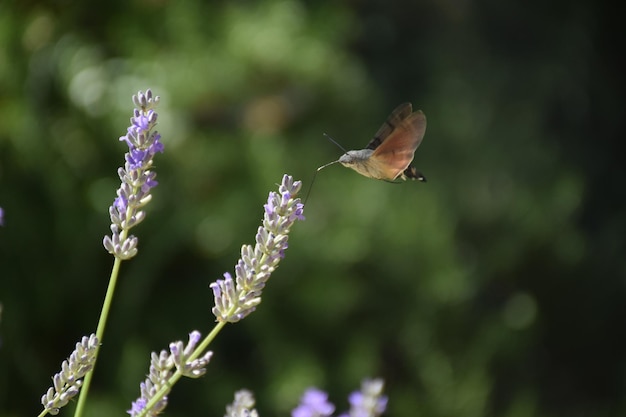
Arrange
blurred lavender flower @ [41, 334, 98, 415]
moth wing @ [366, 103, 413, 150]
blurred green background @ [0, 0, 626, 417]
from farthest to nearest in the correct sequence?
blurred green background @ [0, 0, 626, 417] → moth wing @ [366, 103, 413, 150] → blurred lavender flower @ [41, 334, 98, 415]

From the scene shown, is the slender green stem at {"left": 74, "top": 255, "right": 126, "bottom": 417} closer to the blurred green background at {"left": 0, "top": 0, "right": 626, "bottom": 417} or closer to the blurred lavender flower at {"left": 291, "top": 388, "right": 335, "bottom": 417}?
the blurred lavender flower at {"left": 291, "top": 388, "right": 335, "bottom": 417}

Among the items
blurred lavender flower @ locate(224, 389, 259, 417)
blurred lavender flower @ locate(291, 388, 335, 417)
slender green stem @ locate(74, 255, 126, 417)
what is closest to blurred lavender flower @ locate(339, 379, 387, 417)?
blurred lavender flower @ locate(291, 388, 335, 417)

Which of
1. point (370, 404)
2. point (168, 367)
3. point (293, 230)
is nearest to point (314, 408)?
point (370, 404)

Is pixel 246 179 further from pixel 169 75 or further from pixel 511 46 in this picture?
pixel 511 46

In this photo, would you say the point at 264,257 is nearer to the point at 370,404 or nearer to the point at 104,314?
the point at 104,314

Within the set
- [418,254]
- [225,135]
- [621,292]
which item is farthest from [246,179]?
[621,292]

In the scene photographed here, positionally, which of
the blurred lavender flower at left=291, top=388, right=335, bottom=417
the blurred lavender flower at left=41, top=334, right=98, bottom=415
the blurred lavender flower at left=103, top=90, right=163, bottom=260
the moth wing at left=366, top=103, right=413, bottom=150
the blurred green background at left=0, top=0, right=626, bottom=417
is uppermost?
the blurred green background at left=0, top=0, right=626, bottom=417

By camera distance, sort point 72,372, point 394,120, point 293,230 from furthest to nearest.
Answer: point 293,230 → point 394,120 → point 72,372
